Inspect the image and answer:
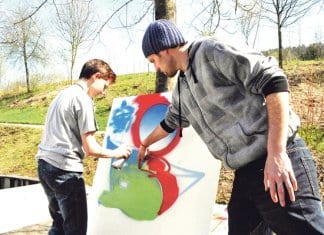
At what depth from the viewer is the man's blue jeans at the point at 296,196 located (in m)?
1.54

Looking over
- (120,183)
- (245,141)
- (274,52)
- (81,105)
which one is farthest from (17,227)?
(274,52)

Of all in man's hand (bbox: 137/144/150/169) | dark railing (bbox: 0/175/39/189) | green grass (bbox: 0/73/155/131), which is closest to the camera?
man's hand (bbox: 137/144/150/169)

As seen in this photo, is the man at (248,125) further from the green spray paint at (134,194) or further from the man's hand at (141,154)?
the green spray paint at (134,194)

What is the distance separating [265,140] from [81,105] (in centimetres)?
131

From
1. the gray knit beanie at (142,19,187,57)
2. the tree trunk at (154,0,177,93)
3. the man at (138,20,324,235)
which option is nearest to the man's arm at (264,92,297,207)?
the man at (138,20,324,235)

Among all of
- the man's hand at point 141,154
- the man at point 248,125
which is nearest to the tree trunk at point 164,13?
the man's hand at point 141,154

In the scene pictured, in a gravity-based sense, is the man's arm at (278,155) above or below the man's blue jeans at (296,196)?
above

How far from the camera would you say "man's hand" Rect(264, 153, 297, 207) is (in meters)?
1.49

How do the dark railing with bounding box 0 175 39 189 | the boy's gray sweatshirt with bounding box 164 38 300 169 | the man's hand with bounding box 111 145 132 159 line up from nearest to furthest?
the boy's gray sweatshirt with bounding box 164 38 300 169
the man's hand with bounding box 111 145 132 159
the dark railing with bounding box 0 175 39 189

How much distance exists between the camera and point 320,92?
342 inches

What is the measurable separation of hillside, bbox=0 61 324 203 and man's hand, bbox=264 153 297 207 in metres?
3.44

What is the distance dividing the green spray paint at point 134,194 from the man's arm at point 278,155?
1.41 meters

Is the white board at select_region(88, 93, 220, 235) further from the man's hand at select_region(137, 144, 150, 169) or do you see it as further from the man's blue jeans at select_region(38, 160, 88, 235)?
the man's blue jeans at select_region(38, 160, 88, 235)

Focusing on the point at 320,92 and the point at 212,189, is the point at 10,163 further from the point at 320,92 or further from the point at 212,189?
the point at 212,189
